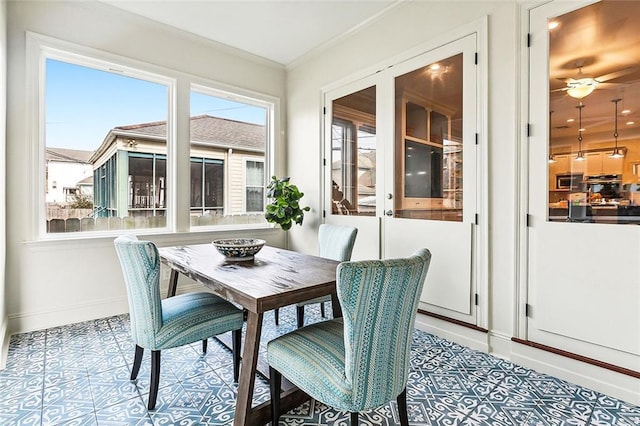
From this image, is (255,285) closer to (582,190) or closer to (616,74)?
(582,190)

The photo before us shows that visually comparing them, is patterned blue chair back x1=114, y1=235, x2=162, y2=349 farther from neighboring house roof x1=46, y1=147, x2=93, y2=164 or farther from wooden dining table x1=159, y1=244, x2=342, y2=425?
neighboring house roof x1=46, y1=147, x2=93, y2=164

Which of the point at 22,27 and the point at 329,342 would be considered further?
the point at 22,27

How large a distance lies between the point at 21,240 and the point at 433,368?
137 inches

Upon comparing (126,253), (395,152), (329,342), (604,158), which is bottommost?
(329,342)

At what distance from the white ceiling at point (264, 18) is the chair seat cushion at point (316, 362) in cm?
293

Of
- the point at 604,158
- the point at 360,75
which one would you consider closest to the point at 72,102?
the point at 360,75

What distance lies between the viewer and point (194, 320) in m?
1.83

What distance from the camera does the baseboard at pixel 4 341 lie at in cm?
224

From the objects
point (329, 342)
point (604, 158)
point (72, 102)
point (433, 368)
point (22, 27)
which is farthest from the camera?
point (72, 102)

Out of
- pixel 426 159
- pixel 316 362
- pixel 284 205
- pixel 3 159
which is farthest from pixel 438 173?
pixel 3 159

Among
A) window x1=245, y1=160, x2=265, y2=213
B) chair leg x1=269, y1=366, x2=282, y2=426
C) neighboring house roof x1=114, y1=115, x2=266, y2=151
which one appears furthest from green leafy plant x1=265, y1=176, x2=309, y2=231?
chair leg x1=269, y1=366, x2=282, y2=426

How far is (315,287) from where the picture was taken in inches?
62.4

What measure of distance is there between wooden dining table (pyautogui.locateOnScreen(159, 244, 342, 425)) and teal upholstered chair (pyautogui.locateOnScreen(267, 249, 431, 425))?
20 centimetres

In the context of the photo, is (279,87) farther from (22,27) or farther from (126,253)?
(126,253)
